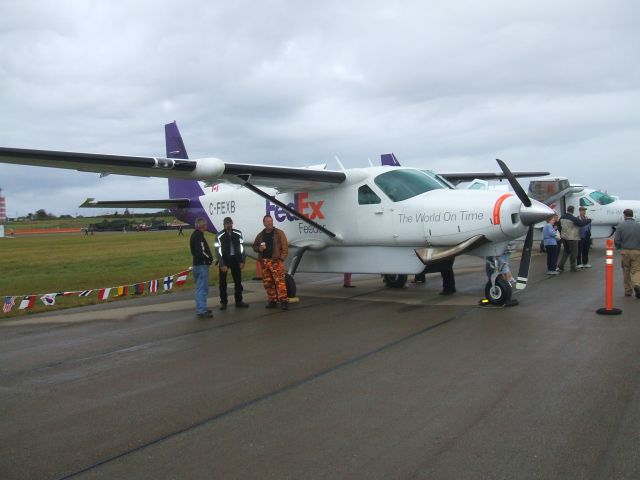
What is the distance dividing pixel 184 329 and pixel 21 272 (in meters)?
15.5

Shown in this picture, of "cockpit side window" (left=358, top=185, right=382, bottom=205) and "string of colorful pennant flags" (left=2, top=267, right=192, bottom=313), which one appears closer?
"string of colorful pennant flags" (left=2, top=267, right=192, bottom=313)

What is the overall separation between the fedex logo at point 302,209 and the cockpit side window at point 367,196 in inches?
41.4

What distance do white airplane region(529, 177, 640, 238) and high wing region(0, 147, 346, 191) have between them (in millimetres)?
15590

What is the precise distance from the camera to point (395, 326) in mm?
8984

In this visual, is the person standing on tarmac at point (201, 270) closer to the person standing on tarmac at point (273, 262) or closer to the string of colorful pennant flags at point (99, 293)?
the person standing on tarmac at point (273, 262)

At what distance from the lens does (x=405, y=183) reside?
39.8 ft

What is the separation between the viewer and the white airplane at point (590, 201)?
81.8ft

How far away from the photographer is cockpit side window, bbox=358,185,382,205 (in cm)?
1241

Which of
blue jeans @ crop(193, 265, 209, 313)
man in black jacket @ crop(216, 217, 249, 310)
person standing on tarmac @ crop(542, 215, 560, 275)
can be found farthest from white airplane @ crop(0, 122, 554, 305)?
person standing on tarmac @ crop(542, 215, 560, 275)

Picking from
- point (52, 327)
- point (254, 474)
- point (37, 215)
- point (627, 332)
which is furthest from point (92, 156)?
point (37, 215)

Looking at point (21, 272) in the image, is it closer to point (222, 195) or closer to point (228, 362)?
point (222, 195)

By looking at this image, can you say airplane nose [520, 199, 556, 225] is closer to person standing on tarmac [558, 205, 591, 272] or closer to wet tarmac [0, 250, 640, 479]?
wet tarmac [0, 250, 640, 479]

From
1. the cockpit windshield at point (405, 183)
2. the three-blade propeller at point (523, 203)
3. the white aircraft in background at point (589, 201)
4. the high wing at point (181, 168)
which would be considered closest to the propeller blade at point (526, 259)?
the three-blade propeller at point (523, 203)

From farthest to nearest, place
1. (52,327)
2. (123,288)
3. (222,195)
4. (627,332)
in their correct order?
(222,195) < (123,288) < (52,327) < (627,332)
